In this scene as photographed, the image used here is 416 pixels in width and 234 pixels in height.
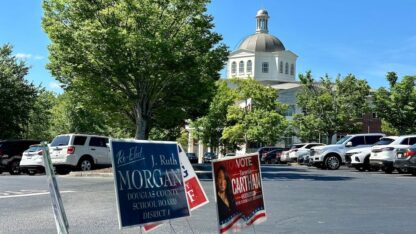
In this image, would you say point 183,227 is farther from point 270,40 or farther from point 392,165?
point 270,40

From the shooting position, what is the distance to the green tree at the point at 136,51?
20.6 meters

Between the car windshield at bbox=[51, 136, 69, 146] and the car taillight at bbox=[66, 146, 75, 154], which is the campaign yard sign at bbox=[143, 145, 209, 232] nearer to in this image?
the car taillight at bbox=[66, 146, 75, 154]

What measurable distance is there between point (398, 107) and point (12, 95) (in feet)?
123

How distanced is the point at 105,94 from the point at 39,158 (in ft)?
13.0

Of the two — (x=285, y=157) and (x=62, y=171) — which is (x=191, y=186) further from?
(x=285, y=157)

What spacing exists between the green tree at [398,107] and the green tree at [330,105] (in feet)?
16.2

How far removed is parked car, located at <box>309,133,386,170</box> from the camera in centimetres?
2780

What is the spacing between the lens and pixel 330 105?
59219mm

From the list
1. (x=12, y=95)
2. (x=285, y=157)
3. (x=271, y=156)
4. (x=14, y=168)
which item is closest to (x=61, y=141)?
(x=14, y=168)

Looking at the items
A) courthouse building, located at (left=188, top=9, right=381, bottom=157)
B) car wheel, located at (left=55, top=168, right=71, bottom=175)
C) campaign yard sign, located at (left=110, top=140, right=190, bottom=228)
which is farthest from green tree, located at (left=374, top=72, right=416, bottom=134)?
campaign yard sign, located at (left=110, top=140, right=190, bottom=228)

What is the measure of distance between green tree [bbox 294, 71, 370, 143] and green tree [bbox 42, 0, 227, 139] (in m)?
36.5

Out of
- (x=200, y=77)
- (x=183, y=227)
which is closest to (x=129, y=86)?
(x=200, y=77)

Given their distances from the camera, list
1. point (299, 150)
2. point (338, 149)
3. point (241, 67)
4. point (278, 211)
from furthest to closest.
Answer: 1. point (241, 67)
2. point (299, 150)
3. point (338, 149)
4. point (278, 211)

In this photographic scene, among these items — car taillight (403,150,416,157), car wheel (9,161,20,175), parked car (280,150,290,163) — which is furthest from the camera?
parked car (280,150,290,163)
